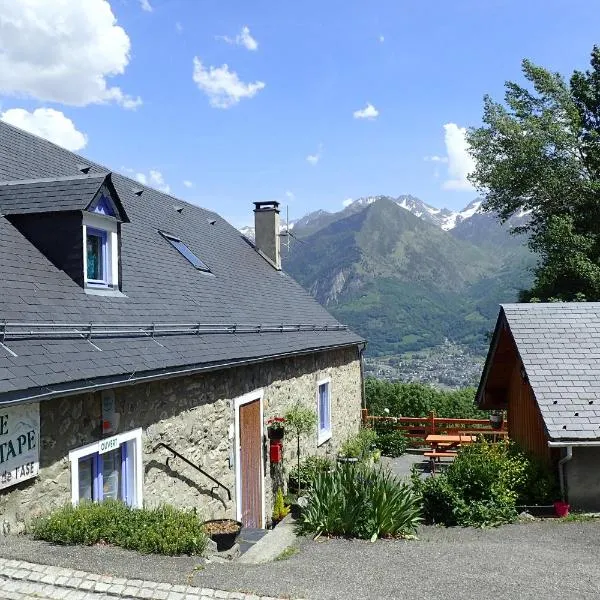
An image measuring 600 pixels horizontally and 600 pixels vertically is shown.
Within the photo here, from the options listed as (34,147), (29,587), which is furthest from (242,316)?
(29,587)

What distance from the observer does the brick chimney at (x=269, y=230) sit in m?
20.1

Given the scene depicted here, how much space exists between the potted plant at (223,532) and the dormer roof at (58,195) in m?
4.69

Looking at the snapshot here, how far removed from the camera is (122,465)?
25.4ft

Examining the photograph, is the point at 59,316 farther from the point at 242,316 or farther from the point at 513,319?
the point at 513,319

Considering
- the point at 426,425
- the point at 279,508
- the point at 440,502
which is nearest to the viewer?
the point at 440,502

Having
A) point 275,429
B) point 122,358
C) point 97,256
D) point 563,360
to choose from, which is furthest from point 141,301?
point 563,360

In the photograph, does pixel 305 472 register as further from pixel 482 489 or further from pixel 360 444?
pixel 482 489

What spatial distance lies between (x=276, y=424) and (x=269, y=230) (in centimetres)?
919

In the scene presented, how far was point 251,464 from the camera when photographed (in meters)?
11.5

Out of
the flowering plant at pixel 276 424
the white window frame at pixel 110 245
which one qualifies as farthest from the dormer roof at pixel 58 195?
the flowering plant at pixel 276 424

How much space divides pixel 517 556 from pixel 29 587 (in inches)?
204

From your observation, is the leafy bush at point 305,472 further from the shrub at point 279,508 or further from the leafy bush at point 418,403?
the leafy bush at point 418,403

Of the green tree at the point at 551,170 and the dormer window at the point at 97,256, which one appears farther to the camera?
the green tree at the point at 551,170

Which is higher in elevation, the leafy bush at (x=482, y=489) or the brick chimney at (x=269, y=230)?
the brick chimney at (x=269, y=230)
